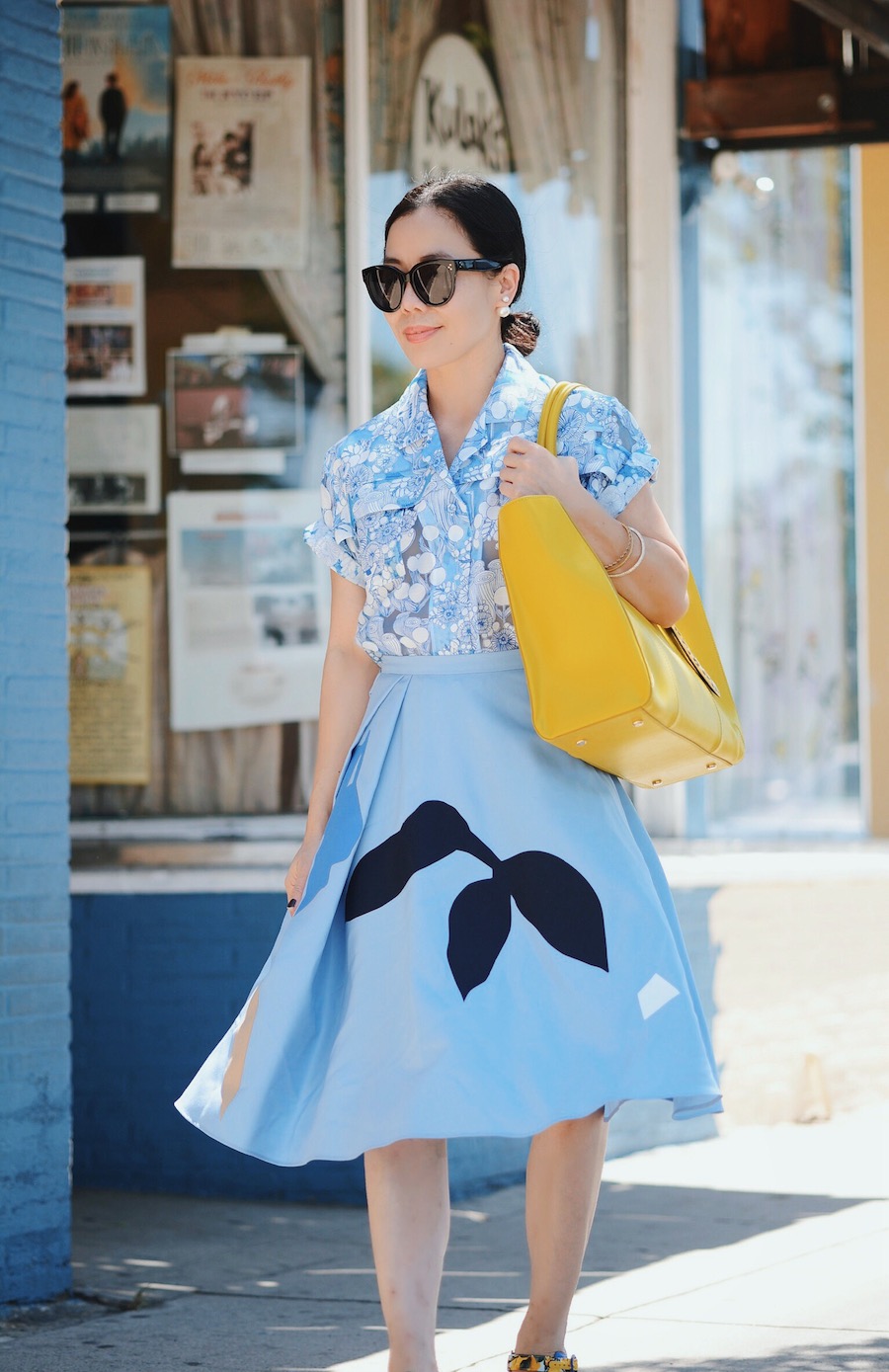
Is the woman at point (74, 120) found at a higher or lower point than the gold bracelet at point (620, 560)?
higher

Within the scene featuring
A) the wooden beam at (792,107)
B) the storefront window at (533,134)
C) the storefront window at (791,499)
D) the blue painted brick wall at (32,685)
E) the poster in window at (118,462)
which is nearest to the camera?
the blue painted brick wall at (32,685)

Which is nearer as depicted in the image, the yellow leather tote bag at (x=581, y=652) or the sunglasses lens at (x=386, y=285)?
the yellow leather tote bag at (x=581, y=652)

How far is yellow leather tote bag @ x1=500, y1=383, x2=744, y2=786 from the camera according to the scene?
2920 millimetres

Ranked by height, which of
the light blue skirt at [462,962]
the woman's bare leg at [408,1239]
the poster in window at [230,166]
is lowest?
the woman's bare leg at [408,1239]

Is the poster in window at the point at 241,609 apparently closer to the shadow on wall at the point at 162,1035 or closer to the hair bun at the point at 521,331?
the shadow on wall at the point at 162,1035

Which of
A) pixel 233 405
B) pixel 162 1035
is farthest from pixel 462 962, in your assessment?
pixel 233 405

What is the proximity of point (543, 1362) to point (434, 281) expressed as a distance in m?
1.83

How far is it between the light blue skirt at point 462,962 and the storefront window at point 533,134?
3.04 metres

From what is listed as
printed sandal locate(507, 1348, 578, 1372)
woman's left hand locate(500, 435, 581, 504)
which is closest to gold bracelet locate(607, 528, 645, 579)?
woman's left hand locate(500, 435, 581, 504)

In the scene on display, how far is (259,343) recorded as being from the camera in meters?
5.93

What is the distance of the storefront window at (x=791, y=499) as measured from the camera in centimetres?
772

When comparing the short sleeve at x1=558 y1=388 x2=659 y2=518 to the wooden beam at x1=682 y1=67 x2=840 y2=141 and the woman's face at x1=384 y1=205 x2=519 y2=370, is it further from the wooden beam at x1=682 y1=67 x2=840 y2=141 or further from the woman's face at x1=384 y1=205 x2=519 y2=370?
the wooden beam at x1=682 y1=67 x2=840 y2=141

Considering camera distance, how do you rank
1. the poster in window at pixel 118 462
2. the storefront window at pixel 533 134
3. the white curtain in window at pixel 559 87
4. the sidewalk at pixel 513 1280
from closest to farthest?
the sidewalk at pixel 513 1280, the poster in window at pixel 118 462, the storefront window at pixel 533 134, the white curtain in window at pixel 559 87

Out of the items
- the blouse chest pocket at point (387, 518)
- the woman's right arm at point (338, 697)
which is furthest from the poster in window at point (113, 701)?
the blouse chest pocket at point (387, 518)
